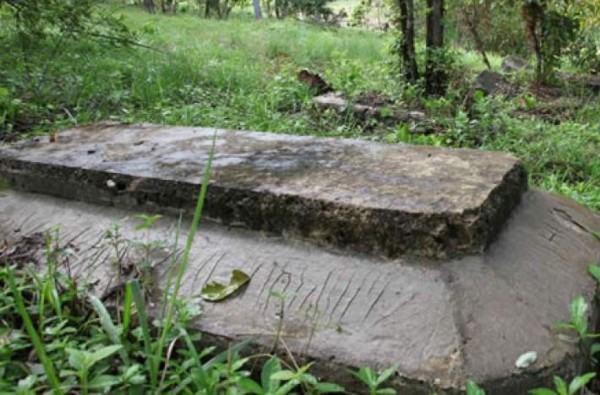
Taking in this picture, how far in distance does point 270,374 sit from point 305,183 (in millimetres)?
672

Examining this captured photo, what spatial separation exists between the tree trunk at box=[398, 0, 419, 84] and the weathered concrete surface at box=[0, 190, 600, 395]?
11.5ft

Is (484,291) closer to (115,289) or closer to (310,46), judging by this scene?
(115,289)

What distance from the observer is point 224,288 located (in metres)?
1.59

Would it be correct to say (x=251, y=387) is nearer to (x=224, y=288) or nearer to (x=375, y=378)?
(x=375, y=378)

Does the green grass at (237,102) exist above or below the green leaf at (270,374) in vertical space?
above

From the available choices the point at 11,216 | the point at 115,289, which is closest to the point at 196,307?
the point at 115,289

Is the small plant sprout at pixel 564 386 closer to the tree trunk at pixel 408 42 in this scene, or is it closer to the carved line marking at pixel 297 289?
the carved line marking at pixel 297 289

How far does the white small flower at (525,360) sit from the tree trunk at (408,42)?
4147 mm

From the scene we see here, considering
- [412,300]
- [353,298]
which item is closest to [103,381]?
[353,298]

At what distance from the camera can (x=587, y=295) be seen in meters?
1.55

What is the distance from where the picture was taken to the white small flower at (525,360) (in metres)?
1.27

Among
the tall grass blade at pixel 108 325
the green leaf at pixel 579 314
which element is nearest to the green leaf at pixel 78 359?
the tall grass blade at pixel 108 325

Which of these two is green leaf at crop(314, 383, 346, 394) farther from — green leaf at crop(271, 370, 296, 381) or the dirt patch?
the dirt patch

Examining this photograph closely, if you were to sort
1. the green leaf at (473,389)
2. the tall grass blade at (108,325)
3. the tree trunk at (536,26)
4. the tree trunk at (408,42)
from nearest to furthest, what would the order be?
the green leaf at (473,389) < the tall grass blade at (108,325) < the tree trunk at (408,42) < the tree trunk at (536,26)
